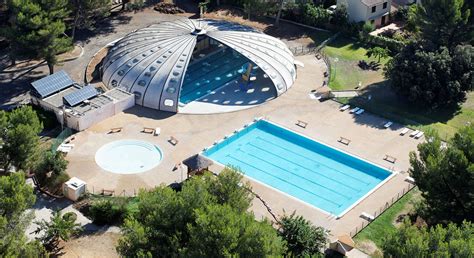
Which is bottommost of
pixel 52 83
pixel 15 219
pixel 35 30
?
pixel 52 83

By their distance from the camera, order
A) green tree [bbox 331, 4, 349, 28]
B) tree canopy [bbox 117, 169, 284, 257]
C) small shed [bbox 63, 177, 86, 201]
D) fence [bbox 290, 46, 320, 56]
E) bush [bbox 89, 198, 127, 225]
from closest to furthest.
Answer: tree canopy [bbox 117, 169, 284, 257] → bush [bbox 89, 198, 127, 225] → small shed [bbox 63, 177, 86, 201] → fence [bbox 290, 46, 320, 56] → green tree [bbox 331, 4, 349, 28]

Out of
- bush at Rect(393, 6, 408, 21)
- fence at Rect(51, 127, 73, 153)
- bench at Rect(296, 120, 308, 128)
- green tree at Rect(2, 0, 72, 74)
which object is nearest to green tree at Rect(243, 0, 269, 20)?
bush at Rect(393, 6, 408, 21)

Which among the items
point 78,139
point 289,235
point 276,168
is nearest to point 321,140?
point 276,168

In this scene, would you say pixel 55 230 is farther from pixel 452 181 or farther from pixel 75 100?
pixel 452 181

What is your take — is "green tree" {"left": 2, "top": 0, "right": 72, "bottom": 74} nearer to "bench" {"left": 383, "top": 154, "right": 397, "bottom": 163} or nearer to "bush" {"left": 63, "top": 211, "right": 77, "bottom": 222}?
"bush" {"left": 63, "top": 211, "right": 77, "bottom": 222}

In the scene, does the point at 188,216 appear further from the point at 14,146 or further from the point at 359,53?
the point at 359,53

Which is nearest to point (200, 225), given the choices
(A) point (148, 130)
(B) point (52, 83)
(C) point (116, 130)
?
(A) point (148, 130)

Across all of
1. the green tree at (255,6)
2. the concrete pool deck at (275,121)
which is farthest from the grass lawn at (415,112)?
the green tree at (255,6)
